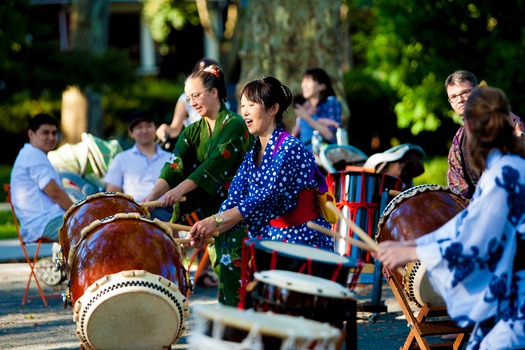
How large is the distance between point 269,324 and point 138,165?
18.0 feet

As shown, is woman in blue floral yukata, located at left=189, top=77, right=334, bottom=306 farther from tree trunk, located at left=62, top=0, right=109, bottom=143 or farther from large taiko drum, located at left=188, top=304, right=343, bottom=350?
tree trunk, located at left=62, top=0, right=109, bottom=143

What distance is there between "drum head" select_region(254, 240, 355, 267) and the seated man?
360cm

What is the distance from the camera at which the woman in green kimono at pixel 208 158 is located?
6.27 m

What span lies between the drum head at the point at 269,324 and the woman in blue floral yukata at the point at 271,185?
1628 millimetres

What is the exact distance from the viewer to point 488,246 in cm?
400

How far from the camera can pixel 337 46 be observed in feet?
42.7

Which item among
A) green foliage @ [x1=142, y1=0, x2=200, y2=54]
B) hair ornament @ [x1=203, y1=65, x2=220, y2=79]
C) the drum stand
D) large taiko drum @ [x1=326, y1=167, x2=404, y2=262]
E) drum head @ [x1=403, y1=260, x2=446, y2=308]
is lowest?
the drum stand

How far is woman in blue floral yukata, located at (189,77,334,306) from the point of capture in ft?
17.6

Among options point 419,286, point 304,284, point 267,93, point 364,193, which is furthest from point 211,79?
point 304,284

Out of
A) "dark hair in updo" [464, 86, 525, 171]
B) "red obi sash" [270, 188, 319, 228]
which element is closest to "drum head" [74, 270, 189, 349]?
"red obi sash" [270, 188, 319, 228]

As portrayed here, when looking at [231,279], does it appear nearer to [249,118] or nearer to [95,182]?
[249,118]

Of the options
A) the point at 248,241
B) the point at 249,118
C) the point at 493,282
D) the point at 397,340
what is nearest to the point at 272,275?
the point at 248,241

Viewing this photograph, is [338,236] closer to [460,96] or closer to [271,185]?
[271,185]

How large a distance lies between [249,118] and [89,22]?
49.3 ft
